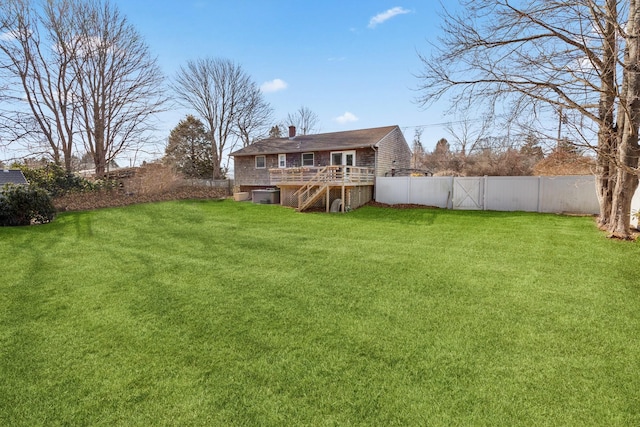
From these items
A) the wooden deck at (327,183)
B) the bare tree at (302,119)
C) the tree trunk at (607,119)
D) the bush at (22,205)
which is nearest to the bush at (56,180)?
the bush at (22,205)

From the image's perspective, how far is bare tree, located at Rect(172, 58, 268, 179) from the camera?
93.7 ft

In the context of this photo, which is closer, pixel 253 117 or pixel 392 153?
pixel 392 153

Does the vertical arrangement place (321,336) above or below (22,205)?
below

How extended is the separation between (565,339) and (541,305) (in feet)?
3.02

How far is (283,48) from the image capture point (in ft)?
51.8

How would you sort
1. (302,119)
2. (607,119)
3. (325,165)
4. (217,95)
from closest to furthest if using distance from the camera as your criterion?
1. (607,119)
2. (325,165)
3. (217,95)
4. (302,119)

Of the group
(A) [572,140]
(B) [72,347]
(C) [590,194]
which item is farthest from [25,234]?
(C) [590,194]

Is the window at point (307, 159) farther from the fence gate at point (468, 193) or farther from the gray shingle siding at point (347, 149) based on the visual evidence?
the fence gate at point (468, 193)

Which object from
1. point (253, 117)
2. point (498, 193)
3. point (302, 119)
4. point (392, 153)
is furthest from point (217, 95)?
point (498, 193)

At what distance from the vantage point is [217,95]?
95.9 ft

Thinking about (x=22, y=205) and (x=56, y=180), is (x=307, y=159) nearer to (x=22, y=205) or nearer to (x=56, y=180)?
(x=22, y=205)

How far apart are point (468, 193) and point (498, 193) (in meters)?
1.20

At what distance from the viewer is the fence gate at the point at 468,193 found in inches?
549

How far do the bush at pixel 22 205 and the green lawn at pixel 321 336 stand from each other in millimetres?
4459
